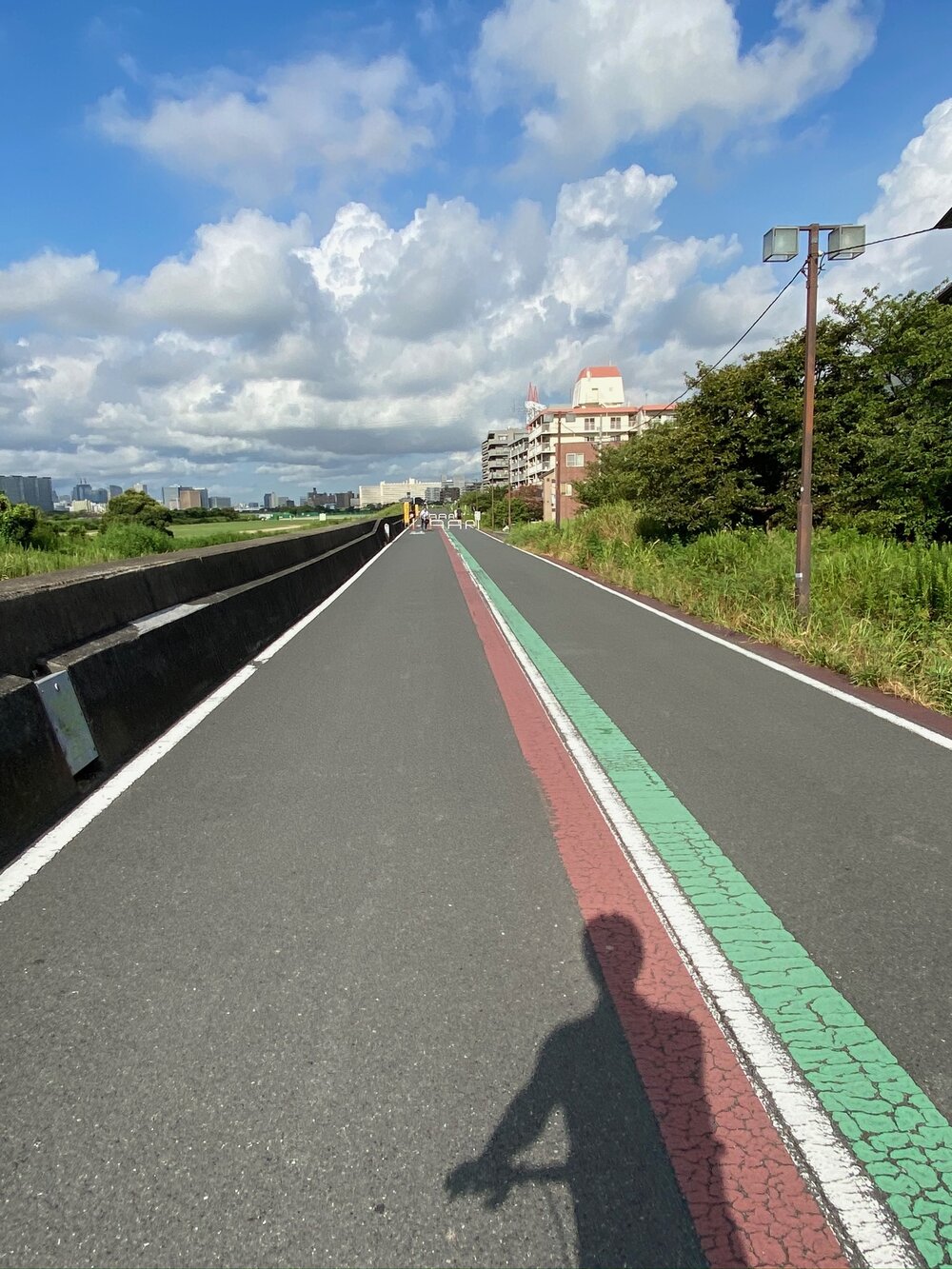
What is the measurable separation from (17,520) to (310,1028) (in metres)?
29.3

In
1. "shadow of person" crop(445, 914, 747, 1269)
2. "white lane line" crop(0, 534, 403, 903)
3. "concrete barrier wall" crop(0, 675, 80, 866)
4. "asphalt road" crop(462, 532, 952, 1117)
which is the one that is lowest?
"asphalt road" crop(462, 532, 952, 1117)

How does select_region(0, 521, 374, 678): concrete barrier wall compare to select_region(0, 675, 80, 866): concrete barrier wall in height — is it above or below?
above

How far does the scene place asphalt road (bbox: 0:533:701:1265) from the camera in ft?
5.99

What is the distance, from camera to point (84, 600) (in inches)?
223

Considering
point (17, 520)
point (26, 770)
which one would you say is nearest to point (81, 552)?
point (17, 520)

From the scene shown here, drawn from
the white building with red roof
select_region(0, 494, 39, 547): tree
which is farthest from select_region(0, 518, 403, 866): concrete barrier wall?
the white building with red roof

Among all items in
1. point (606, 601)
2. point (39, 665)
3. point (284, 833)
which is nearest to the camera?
point (284, 833)

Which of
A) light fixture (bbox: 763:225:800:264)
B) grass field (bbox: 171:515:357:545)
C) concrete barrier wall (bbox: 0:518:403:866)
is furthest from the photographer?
grass field (bbox: 171:515:357:545)

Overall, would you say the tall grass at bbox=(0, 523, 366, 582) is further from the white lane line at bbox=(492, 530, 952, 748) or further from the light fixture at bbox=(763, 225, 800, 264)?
the light fixture at bbox=(763, 225, 800, 264)

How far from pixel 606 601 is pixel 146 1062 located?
44.2 ft

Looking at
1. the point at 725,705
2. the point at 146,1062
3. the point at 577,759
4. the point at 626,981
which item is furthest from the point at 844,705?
the point at 146,1062

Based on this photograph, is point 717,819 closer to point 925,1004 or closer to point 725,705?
point 925,1004

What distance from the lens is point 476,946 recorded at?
117 inches

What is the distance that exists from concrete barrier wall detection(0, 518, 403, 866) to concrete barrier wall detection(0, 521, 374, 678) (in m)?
0.07
